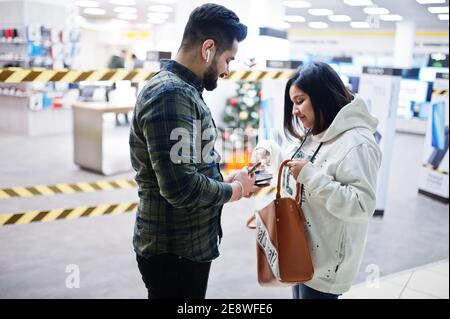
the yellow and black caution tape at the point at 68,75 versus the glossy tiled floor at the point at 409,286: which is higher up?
the yellow and black caution tape at the point at 68,75

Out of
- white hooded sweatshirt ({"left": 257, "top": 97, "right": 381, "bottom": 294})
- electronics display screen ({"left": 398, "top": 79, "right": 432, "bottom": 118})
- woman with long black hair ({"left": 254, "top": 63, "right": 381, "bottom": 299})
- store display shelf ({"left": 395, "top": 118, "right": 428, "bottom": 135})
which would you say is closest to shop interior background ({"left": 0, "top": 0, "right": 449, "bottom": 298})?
woman with long black hair ({"left": 254, "top": 63, "right": 381, "bottom": 299})

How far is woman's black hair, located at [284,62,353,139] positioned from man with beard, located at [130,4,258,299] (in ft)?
0.98

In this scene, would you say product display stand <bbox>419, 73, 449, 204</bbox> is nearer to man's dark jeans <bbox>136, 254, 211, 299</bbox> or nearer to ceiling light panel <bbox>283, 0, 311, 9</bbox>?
ceiling light panel <bbox>283, 0, 311, 9</bbox>

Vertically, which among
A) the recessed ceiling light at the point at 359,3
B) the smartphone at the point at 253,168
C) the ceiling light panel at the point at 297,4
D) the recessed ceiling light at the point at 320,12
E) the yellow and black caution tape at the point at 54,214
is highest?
the ceiling light panel at the point at 297,4

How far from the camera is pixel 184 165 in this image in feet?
3.94

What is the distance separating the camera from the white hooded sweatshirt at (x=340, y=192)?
4.59 ft

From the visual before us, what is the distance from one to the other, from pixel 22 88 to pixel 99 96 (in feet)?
15.2

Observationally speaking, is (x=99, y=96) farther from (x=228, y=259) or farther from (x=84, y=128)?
(x=228, y=259)

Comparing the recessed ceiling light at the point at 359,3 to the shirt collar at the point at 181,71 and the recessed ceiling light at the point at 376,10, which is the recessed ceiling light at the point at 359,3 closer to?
the recessed ceiling light at the point at 376,10

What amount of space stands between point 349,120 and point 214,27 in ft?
1.90

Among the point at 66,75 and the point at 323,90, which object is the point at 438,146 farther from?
Result: the point at 66,75

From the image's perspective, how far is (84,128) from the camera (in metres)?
6.21

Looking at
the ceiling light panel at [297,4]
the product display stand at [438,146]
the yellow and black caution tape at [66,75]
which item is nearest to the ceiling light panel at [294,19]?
the ceiling light panel at [297,4]

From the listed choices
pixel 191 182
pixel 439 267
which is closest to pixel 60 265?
pixel 191 182
